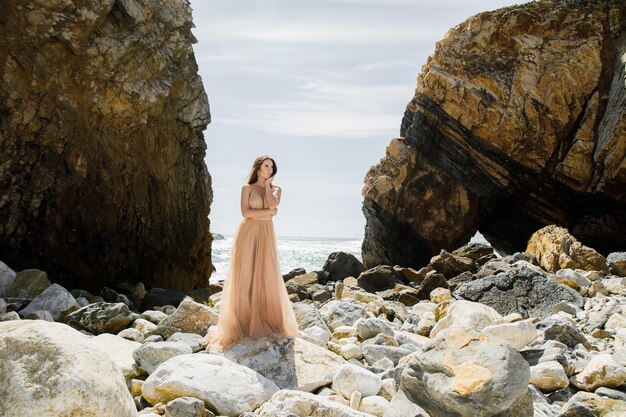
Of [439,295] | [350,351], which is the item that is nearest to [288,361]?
[350,351]

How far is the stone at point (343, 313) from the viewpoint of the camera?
866cm

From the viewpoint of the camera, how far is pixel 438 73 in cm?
2581

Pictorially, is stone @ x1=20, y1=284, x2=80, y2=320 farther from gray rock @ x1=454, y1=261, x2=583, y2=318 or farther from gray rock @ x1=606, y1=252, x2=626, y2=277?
gray rock @ x1=606, y1=252, x2=626, y2=277

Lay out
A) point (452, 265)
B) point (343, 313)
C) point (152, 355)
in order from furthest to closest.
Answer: point (452, 265) → point (343, 313) → point (152, 355)

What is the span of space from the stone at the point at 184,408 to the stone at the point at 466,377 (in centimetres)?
160

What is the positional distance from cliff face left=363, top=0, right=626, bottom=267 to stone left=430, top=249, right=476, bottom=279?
944 cm

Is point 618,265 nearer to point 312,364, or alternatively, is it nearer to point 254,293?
point 254,293

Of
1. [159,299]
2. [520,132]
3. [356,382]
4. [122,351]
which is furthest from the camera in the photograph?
[520,132]

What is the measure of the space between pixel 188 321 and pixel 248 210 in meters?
1.78

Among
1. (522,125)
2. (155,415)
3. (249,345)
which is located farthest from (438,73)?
(155,415)

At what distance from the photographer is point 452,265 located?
1608 cm

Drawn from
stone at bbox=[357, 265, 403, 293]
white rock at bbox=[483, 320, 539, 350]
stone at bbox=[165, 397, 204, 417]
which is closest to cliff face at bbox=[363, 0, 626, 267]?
stone at bbox=[357, 265, 403, 293]

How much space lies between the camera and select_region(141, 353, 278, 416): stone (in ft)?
15.0

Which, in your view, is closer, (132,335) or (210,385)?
(210,385)
